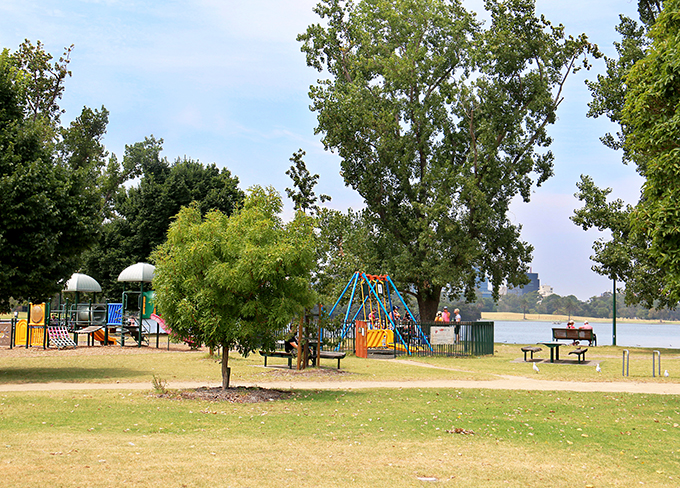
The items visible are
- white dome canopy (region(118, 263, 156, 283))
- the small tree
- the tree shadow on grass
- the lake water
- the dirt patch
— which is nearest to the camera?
the dirt patch

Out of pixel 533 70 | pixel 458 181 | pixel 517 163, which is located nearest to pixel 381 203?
pixel 458 181

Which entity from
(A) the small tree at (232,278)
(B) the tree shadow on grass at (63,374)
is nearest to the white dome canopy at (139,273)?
(B) the tree shadow on grass at (63,374)

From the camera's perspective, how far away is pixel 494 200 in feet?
120

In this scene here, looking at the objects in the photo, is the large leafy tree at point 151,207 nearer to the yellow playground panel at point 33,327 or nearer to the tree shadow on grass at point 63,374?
the yellow playground panel at point 33,327

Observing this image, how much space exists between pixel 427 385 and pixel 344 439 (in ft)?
23.7

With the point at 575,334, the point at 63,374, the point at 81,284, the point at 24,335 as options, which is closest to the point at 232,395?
the point at 63,374

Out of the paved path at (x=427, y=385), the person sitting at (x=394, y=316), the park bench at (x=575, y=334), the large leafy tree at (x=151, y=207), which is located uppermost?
the large leafy tree at (x=151, y=207)

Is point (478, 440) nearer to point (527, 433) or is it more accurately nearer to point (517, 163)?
point (527, 433)

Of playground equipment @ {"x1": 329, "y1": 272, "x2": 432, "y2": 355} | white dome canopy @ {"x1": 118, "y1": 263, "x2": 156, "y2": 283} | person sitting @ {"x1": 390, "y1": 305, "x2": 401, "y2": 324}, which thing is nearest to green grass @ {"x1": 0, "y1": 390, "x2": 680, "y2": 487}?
playground equipment @ {"x1": 329, "y1": 272, "x2": 432, "y2": 355}

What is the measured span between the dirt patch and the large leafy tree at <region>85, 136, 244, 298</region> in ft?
108

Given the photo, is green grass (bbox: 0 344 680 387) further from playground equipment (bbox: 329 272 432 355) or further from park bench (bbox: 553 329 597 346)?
park bench (bbox: 553 329 597 346)

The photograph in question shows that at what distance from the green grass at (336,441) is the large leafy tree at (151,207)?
3519cm

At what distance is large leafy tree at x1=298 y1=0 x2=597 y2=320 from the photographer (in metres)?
34.4

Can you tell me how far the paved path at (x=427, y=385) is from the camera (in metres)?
14.4
